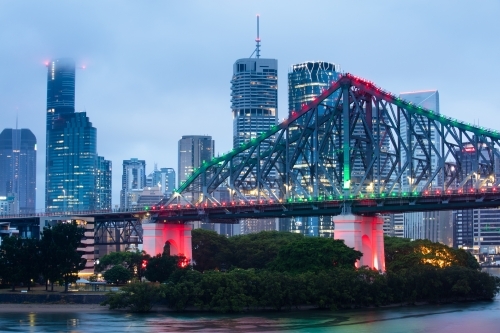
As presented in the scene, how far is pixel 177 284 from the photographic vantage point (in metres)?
91.6

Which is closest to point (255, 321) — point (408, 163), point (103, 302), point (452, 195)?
point (103, 302)

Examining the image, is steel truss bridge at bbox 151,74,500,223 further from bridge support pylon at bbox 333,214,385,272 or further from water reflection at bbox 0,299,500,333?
water reflection at bbox 0,299,500,333

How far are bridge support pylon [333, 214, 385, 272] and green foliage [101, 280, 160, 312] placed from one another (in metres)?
23.0

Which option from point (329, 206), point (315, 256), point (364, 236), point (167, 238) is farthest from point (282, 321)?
point (167, 238)

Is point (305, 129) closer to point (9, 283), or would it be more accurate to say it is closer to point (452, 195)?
point (452, 195)

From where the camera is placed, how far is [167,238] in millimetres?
127688

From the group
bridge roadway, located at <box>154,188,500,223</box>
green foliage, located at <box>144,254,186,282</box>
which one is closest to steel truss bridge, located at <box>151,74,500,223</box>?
bridge roadway, located at <box>154,188,500,223</box>

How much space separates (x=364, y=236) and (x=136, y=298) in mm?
28093

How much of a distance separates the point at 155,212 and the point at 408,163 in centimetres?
3588

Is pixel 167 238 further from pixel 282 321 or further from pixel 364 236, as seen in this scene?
pixel 282 321

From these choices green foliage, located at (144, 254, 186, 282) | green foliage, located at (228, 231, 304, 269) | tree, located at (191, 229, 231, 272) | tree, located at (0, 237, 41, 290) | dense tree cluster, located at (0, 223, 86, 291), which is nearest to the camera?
dense tree cluster, located at (0, 223, 86, 291)

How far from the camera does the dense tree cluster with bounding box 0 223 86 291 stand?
99875 mm

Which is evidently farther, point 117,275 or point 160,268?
point 117,275

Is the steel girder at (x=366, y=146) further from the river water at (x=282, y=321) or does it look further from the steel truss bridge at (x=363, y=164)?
the river water at (x=282, y=321)
